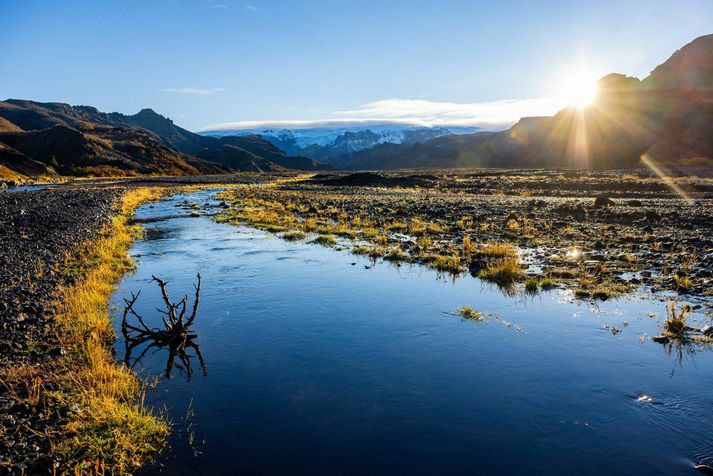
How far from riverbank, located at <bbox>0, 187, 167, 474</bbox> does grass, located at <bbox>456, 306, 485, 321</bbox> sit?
9277 mm

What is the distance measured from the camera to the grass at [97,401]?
7.49 metres

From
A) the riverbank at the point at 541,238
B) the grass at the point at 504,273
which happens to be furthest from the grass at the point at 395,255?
the grass at the point at 504,273

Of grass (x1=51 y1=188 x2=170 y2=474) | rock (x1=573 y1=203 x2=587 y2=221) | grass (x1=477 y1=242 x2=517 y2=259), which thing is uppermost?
rock (x1=573 y1=203 x2=587 y2=221)

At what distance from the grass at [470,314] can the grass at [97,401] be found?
919 cm

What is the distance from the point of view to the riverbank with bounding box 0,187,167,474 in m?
7.45

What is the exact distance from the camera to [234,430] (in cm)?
827

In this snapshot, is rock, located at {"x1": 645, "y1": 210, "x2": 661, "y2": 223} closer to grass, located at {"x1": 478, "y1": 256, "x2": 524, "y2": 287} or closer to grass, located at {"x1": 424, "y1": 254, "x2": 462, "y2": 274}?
grass, located at {"x1": 478, "y1": 256, "x2": 524, "y2": 287}

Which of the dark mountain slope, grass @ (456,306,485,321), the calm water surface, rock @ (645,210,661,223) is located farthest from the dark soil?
the dark mountain slope

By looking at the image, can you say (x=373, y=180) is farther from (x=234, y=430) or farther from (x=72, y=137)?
(x=72, y=137)

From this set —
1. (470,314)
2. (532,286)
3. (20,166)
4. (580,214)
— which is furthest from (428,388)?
(20,166)

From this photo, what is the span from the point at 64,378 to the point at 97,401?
1674 mm

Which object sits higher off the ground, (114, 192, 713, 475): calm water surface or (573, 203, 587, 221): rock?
(573, 203, 587, 221): rock

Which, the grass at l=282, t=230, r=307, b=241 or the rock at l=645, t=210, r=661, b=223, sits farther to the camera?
the rock at l=645, t=210, r=661, b=223

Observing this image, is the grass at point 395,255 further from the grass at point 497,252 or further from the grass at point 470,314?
the grass at point 470,314
